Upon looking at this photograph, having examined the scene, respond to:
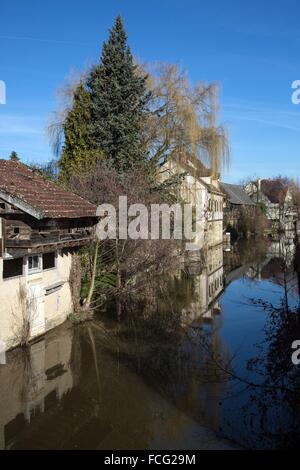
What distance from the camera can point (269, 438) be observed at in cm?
712

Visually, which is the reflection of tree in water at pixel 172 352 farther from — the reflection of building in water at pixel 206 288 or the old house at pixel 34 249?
the old house at pixel 34 249

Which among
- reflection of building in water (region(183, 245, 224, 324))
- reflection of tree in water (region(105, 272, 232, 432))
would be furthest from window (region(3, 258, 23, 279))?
reflection of building in water (region(183, 245, 224, 324))

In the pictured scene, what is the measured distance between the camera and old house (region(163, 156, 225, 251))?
26.8 m

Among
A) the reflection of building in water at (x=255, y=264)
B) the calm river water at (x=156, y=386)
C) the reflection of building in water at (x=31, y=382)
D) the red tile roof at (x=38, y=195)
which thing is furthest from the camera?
the reflection of building in water at (x=255, y=264)

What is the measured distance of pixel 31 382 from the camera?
959 cm

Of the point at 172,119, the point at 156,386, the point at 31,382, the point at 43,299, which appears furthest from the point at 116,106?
the point at 156,386

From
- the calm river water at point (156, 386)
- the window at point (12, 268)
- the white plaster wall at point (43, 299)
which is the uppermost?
the window at point (12, 268)

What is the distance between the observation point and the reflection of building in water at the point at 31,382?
7.91 metres

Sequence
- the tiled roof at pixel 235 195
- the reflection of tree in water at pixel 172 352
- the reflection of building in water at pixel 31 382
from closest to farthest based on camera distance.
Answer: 1. the reflection of building in water at pixel 31 382
2. the reflection of tree in water at pixel 172 352
3. the tiled roof at pixel 235 195

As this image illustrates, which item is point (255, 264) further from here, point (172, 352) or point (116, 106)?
point (172, 352)

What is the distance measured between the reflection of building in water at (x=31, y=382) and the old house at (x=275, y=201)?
176 ft

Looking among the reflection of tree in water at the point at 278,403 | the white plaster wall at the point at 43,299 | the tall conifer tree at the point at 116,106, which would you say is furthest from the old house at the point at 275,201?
the reflection of tree in water at the point at 278,403

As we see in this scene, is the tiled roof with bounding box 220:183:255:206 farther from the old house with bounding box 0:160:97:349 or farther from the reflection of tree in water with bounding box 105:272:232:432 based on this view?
the old house with bounding box 0:160:97:349

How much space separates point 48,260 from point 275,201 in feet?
251
